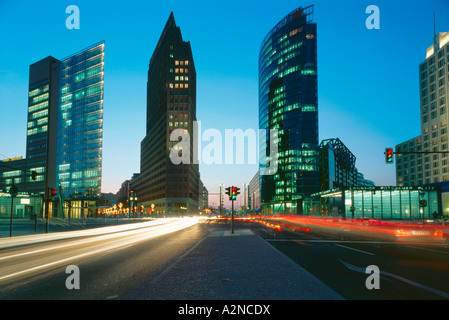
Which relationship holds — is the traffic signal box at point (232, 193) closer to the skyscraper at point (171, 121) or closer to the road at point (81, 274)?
the road at point (81, 274)

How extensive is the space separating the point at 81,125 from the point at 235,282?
127 meters

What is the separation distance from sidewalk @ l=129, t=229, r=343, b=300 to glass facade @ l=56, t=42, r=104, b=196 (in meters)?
117

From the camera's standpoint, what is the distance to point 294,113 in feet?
402

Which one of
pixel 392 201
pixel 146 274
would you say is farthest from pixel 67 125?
pixel 146 274

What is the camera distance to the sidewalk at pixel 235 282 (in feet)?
21.6

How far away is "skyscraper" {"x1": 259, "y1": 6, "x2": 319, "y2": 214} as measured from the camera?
119 m

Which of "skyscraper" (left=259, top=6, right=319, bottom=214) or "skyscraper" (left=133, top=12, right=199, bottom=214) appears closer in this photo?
"skyscraper" (left=259, top=6, right=319, bottom=214)

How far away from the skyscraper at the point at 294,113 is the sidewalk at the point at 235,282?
102636 mm

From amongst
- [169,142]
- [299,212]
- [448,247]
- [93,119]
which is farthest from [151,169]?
[448,247]

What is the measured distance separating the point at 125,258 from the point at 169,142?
395 feet

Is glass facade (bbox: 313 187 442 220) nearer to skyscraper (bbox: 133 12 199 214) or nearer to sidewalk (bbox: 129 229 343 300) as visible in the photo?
sidewalk (bbox: 129 229 343 300)

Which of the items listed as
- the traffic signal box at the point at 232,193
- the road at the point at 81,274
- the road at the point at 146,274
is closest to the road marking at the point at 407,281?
the road at the point at 146,274

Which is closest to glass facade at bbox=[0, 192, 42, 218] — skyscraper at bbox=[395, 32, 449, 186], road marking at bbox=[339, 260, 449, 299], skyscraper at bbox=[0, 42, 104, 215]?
skyscraper at bbox=[0, 42, 104, 215]

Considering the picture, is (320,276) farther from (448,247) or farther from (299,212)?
(299,212)
